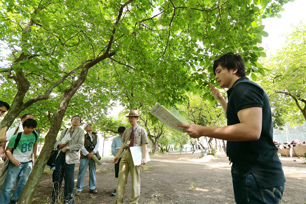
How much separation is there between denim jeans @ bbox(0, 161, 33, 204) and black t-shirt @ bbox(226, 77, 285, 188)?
5.02 meters

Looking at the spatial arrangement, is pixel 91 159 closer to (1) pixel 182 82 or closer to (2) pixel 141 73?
(2) pixel 141 73

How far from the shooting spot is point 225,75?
5.47 feet

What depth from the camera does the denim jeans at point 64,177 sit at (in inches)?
162

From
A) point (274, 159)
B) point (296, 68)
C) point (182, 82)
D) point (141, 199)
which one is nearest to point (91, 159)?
point (141, 199)

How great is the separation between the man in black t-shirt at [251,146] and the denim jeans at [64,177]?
4065mm

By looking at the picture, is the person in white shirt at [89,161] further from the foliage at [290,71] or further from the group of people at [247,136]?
the foliage at [290,71]

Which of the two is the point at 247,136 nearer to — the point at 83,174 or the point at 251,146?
the point at 251,146

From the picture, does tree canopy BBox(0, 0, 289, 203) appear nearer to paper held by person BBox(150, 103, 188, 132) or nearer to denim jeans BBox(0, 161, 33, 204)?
denim jeans BBox(0, 161, 33, 204)

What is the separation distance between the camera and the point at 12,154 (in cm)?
421

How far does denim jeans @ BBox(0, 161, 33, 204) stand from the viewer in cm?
394

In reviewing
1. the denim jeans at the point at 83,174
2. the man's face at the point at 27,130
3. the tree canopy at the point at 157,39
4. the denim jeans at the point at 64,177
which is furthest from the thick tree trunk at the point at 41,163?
the denim jeans at the point at 83,174

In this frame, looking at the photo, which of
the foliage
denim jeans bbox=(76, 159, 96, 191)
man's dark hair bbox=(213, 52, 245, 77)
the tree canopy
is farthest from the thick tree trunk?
the foliage

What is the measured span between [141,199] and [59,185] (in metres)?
2.33

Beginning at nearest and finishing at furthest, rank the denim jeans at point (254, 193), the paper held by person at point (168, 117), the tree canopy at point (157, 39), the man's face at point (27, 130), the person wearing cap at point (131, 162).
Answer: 1. the denim jeans at point (254, 193)
2. the paper held by person at point (168, 117)
3. the tree canopy at point (157, 39)
4. the person wearing cap at point (131, 162)
5. the man's face at point (27, 130)
